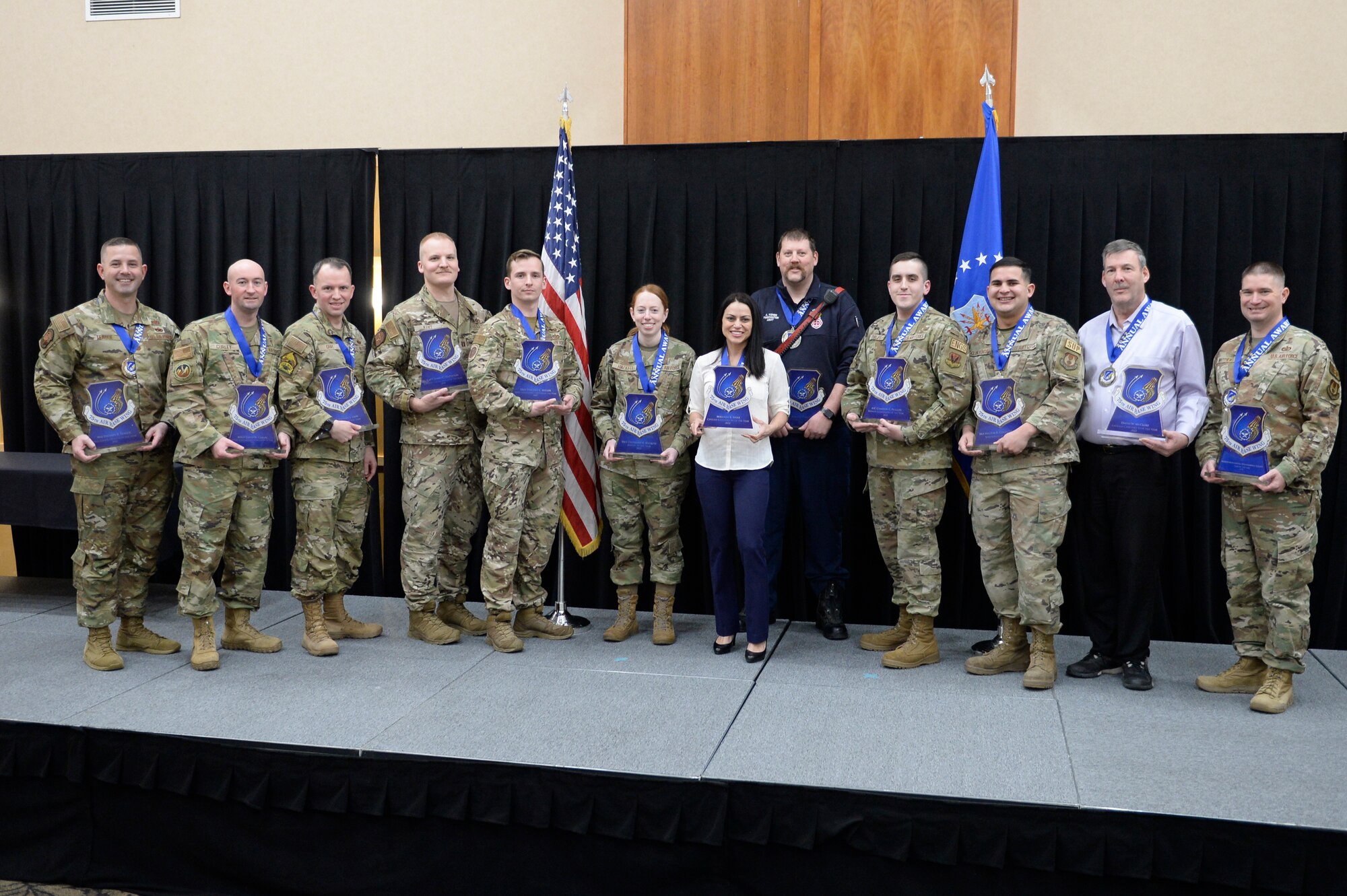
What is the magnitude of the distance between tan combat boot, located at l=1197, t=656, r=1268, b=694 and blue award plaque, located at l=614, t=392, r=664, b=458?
7.43 feet

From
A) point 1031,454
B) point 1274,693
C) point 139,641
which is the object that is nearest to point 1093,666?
point 1274,693

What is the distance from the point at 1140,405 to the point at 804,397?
1331mm

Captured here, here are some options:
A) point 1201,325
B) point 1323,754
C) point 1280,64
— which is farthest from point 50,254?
point 1280,64

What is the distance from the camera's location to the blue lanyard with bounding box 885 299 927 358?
3.97m

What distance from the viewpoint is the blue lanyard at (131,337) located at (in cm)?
389

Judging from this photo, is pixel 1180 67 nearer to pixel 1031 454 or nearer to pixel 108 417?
pixel 1031 454

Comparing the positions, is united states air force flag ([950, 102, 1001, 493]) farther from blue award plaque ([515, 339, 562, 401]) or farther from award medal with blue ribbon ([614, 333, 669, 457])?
blue award plaque ([515, 339, 562, 401])

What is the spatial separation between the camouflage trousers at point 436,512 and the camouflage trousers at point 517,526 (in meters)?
0.13

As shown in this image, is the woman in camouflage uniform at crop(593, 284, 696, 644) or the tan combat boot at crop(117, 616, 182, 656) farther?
the woman in camouflage uniform at crop(593, 284, 696, 644)

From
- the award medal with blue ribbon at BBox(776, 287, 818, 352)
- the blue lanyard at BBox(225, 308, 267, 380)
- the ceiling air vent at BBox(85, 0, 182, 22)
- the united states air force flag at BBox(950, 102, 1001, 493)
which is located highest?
the ceiling air vent at BBox(85, 0, 182, 22)

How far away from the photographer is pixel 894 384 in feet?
12.9

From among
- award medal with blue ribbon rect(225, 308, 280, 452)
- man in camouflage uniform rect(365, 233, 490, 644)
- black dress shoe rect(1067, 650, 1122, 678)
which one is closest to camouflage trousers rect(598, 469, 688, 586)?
man in camouflage uniform rect(365, 233, 490, 644)

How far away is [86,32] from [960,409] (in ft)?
20.6

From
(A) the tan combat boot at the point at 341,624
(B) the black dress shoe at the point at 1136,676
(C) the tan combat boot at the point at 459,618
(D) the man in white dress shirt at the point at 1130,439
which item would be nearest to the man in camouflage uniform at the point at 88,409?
(A) the tan combat boot at the point at 341,624
